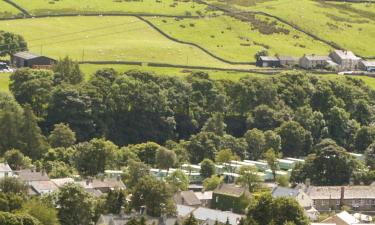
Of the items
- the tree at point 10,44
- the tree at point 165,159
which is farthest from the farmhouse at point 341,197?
the tree at point 10,44

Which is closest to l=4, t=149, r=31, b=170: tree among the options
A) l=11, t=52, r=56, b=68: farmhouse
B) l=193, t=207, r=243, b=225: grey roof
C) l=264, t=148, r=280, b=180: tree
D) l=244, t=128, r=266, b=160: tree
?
l=193, t=207, r=243, b=225: grey roof

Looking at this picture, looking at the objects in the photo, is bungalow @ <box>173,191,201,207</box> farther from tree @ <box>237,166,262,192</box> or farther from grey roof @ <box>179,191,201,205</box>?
tree @ <box>237,166,262,192</box>

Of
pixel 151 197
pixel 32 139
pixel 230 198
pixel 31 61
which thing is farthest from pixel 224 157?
pixel 31 61

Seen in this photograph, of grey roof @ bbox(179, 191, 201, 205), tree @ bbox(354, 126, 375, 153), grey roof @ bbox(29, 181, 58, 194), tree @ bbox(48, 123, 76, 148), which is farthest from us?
tree @ bbox(354, 126, 375, 153)

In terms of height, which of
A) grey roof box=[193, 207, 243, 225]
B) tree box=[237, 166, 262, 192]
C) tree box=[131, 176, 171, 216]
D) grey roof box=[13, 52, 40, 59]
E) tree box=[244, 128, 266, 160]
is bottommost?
tree box=[244, 128, 266, 160]

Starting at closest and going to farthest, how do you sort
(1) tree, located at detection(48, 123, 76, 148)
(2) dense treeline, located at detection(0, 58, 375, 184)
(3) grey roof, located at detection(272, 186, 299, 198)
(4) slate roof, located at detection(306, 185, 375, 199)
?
(3) grey roof, located at detection(272, 186, 299, 198)
(4) slate roof, located at detection(306, 185, 375, 199)
(2) dense treeline, located at detection(0, 58, 375, 184)
(1) tree, located at detection(48, 123, 76, 148)

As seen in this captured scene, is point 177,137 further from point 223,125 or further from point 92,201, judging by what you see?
point 92,201

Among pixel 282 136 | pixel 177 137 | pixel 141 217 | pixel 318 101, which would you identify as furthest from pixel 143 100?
pixel 141 217

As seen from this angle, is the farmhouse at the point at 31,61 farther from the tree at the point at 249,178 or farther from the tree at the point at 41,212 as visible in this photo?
the tree at the point at 41,212
